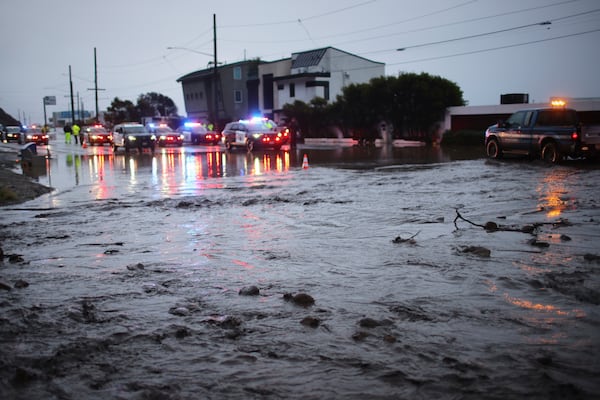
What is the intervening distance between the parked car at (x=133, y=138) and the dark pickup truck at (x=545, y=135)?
23733 millimetres

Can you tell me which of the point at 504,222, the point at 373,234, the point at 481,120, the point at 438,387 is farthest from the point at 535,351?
the point at 481,120

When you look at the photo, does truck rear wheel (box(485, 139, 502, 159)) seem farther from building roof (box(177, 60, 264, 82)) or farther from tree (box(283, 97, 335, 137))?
building roof (box(177, 60, 264, 82))

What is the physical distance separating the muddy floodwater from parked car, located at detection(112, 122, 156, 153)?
28.0 m

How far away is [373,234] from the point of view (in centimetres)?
A: 865

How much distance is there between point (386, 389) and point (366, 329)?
3.39 ft

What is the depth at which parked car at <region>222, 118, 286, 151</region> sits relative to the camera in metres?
36.8

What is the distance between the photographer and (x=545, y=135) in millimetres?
20453

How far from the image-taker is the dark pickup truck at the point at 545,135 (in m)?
19.5

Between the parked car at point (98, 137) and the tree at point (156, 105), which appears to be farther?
the tree at point (156, 105)

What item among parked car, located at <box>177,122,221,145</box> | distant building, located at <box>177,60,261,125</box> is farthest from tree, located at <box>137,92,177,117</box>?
parked car, located at <box>177,122,221,145</box>

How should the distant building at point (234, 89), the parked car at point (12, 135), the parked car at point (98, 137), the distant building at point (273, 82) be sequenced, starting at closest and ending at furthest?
1. the parked car at point (98, 137)
2. the parked car at point (12, 135)
3. the distant building at point (273, 82)
4. the distant building at point (234, 89)

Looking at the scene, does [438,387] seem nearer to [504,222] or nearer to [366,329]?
[366,329]

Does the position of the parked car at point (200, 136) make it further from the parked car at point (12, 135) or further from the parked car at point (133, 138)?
the parked car at point (12, 135)

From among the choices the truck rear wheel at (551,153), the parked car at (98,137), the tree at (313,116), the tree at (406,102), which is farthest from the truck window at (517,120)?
the parked car at (98,137)
